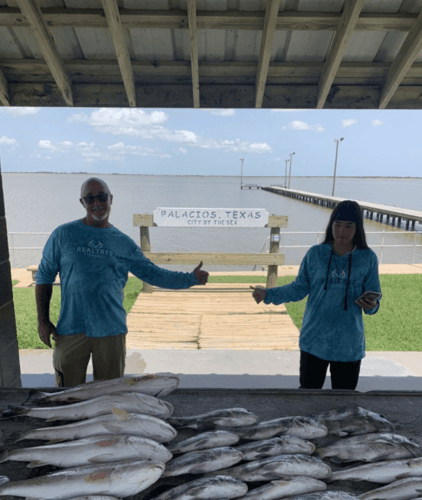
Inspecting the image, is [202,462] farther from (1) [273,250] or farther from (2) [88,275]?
(1) [273,250]

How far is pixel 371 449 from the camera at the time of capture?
181 cm

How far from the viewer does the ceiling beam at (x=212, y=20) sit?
3.23 metres

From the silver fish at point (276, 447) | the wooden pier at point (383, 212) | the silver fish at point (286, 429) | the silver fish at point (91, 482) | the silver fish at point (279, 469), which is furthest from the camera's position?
the wooden pier at point (383, 212)

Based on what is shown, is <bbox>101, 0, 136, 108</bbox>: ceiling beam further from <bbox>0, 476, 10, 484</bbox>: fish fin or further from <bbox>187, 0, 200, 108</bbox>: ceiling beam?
<bbox>0, 476, 10, 484</bbox>: fish fin

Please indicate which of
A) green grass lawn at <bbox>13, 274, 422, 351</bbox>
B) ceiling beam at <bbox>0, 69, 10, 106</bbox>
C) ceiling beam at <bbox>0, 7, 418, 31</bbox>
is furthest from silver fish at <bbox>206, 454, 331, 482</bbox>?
green grass lawn at <bbox>13, 274, 422, 351</bbox>

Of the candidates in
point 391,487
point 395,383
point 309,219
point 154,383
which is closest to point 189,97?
point 154,383

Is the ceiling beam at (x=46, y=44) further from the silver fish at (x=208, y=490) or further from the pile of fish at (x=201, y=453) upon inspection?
the silver fish at (x=208, y=490)

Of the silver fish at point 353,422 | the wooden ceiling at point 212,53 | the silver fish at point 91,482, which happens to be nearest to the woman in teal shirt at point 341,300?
the silver fish at point 353,422

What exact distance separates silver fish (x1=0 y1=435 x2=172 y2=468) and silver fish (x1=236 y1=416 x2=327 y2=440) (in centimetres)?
46

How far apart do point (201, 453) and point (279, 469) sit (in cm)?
36

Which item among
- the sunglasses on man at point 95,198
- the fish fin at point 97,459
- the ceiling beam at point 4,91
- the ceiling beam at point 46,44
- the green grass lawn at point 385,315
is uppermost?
the ceiling beam at point 46,44

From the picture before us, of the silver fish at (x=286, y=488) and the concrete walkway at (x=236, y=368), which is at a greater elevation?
the silver fish at (x=286, y=488)

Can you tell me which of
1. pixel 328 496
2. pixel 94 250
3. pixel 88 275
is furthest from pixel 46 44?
pixel 328 496

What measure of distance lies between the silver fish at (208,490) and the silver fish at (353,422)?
0.69 meters
